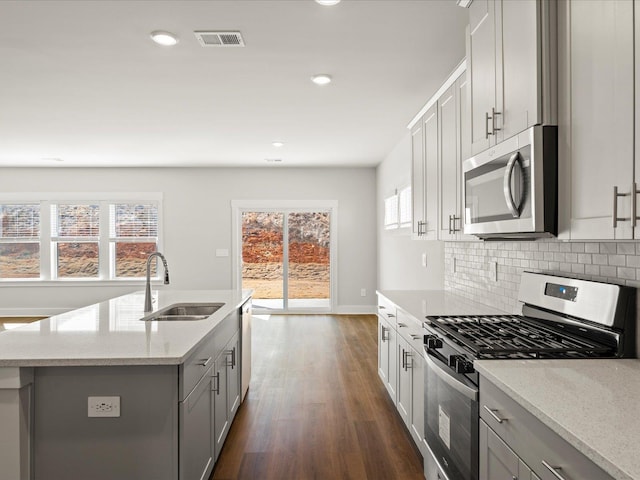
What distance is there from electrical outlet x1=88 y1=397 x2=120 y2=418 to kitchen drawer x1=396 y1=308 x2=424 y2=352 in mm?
1494

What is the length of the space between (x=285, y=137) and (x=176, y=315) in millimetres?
2962

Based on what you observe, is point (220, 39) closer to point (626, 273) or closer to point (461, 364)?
point (461, 364)

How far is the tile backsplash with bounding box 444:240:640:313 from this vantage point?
168cm

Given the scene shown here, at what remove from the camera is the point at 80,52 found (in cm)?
298

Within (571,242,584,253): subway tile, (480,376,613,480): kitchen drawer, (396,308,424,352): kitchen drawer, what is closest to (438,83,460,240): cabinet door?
(396,308,424,352): kitchen drawer

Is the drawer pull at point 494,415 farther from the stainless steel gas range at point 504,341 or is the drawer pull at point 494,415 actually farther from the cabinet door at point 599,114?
the cabinet door at point 599,114

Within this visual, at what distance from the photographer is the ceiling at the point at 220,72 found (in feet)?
8.16

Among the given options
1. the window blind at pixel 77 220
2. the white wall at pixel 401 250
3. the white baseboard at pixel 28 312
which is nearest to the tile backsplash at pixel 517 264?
the white wall at pixel 401 250

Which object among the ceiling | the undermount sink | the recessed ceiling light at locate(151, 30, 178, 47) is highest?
the ceiling

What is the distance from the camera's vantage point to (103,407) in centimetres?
177

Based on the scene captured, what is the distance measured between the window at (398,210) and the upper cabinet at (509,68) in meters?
3.31

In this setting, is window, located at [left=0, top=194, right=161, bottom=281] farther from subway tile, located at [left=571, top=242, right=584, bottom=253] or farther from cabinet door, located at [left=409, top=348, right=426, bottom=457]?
subway tile, located at [left=571, top=242, right=584, bottom=253]

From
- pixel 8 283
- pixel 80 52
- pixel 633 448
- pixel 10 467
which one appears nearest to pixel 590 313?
pixel 633 448

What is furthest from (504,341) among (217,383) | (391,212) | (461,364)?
(391,212)
